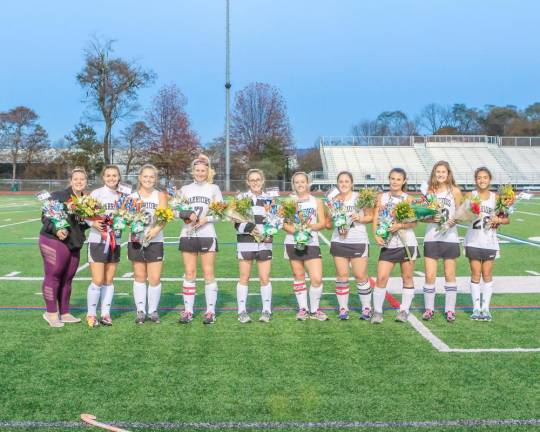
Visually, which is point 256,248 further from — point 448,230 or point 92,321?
Answer: point 448,230

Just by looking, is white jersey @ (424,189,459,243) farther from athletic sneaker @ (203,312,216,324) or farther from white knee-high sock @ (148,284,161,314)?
white knee-high sock @ (148,284,161,314)

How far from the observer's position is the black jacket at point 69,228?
596 centimetres

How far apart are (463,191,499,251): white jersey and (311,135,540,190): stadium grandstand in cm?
4294

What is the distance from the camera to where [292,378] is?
15.1 feet

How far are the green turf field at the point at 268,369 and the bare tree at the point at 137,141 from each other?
139 ft

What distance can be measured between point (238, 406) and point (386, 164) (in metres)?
50.3

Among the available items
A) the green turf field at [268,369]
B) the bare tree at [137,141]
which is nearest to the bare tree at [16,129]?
the bare tree at [137,141]

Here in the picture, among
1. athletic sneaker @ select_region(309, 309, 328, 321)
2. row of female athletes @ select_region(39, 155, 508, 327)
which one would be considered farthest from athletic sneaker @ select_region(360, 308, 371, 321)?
athletic sneaker @ select_region(309, 309, 328, 321)

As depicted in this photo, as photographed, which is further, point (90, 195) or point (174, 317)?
point (174, 317)

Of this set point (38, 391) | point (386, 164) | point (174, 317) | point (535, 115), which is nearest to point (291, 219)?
point (174, 317)

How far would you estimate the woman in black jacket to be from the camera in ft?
A: 19.7

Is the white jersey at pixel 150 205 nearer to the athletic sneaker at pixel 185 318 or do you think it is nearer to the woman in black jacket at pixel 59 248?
the woman in black jacket at pixel 59 248

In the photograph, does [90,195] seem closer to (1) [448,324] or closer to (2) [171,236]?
(1) [448,324]

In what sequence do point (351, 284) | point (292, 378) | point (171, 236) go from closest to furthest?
point (292, 378) < point (351, 284) < point (171, 236)
